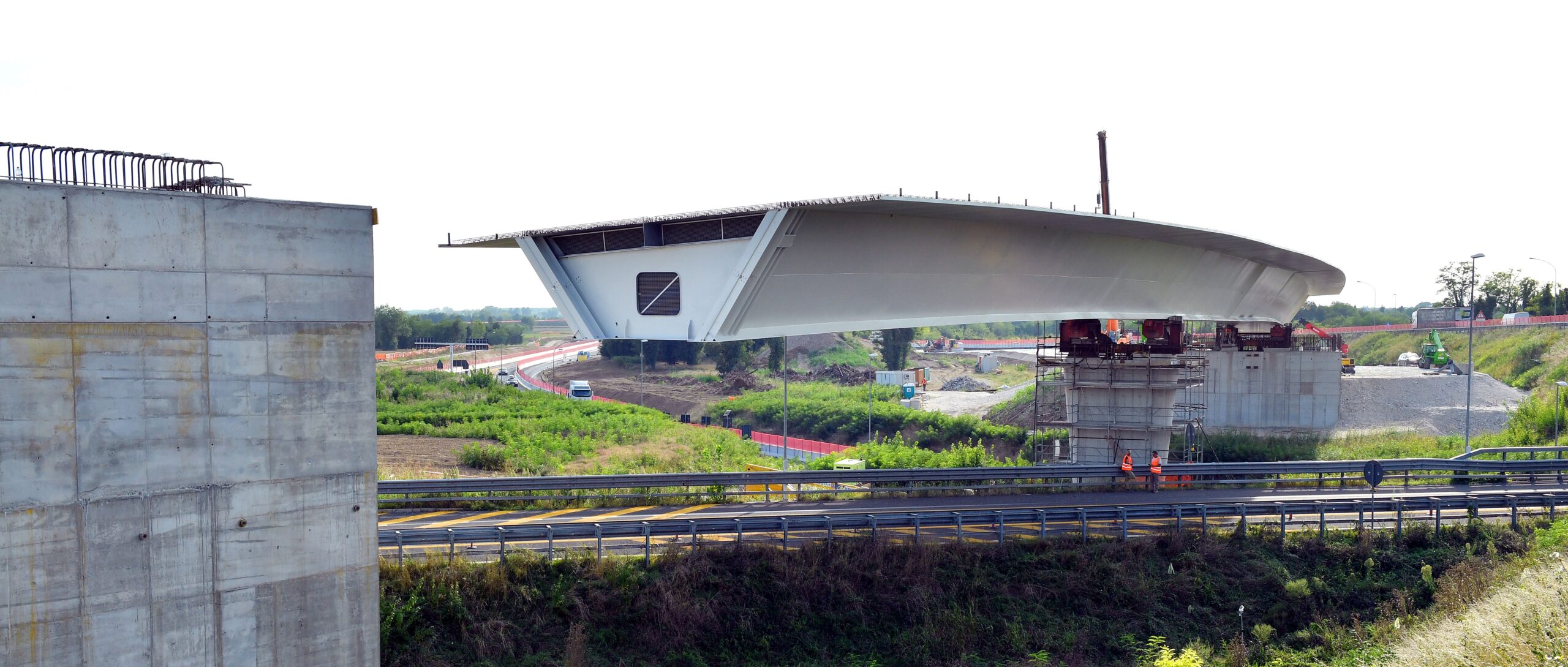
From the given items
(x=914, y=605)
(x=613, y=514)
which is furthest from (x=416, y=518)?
(x=914, y=605)

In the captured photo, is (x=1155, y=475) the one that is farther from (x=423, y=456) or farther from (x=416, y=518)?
(x=423, y=456)

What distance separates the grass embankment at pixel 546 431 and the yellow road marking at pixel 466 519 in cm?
355

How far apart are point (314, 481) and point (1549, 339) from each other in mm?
64557

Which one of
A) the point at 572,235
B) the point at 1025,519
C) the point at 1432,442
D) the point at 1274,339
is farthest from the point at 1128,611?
the point at 1274,339

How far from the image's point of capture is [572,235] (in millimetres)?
15828

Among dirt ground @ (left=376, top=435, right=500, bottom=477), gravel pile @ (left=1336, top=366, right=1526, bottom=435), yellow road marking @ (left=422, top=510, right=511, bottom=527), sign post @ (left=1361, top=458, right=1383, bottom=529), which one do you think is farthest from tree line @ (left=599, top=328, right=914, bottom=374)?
sign post @ (left=1361, top=458, right=1383, bottom=529)

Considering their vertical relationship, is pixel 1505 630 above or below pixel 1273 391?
below

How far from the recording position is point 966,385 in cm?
7150

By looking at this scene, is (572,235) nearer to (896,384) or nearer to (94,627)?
(94,627)

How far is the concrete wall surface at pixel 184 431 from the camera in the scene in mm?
9352

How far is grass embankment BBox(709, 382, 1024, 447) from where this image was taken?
4312cm

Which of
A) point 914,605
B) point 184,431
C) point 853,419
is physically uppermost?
point 184,431

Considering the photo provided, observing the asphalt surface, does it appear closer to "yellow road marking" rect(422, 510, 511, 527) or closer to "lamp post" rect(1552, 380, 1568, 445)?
"yellow road marking" rect(422, 510, 511, 527)

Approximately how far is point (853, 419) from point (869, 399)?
8.27 m
